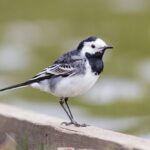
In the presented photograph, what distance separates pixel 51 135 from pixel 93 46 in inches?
39.2

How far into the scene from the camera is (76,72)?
5898mm

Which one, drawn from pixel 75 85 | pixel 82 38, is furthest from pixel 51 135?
pixel 82 38

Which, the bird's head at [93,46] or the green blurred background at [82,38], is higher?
the bird's head at [93,46]

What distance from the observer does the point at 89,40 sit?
19.0 feet

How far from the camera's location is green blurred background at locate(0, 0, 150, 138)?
360 inches

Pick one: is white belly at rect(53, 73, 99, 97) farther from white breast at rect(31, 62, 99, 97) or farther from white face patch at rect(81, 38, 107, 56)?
white face patch at rect(81, 38, 107, 56)

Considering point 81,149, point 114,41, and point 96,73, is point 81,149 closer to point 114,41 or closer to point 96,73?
point 96,73

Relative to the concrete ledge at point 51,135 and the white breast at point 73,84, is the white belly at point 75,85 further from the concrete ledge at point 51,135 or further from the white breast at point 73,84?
the concrete ledge at point 51,135

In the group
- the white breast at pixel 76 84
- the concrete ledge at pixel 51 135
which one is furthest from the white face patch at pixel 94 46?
the concrete ledge at pixel 51 135

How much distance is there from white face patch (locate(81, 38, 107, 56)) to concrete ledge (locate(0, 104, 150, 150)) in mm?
695

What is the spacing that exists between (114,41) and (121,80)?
1.44m

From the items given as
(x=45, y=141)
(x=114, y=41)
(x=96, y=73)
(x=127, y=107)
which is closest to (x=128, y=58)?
(x=114, y=41)

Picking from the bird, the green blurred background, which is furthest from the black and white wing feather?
the green blurred background

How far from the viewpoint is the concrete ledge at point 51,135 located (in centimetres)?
464
